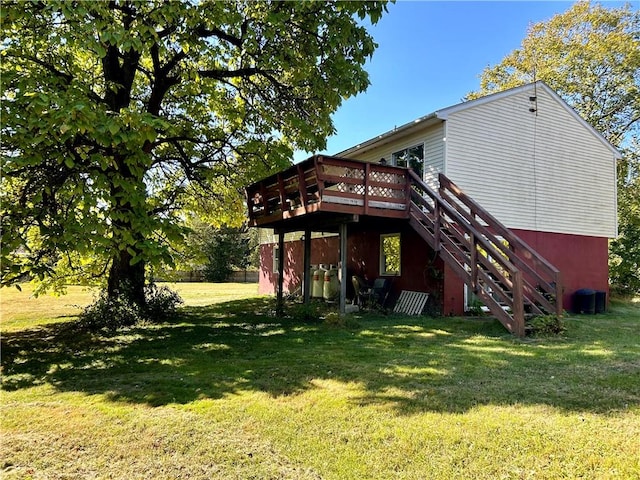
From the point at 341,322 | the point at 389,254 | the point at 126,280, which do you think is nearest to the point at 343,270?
the point at 341,322

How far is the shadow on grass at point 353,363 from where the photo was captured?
4.60 m

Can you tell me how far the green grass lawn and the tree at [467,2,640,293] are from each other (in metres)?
17.9

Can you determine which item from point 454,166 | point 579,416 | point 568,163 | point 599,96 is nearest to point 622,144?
point 599,96

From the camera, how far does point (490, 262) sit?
843 centimetres

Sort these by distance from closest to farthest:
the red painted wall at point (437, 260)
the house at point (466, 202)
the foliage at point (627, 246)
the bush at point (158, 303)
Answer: the house at point (466, 202), the bush at point (158, 303), the red painted wall at point (437, 260), the foliage at point (627, 246)

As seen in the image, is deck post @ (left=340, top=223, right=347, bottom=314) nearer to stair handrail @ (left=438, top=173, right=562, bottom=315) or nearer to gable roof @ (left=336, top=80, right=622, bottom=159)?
stair handrail @ (left=438, top=173, right=562, bottom=315)

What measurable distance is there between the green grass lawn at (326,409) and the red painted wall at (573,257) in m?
5.52

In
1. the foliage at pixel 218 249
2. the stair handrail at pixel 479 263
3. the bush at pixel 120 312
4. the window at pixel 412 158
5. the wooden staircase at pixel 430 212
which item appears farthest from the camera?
the foliage at pixel 218 249

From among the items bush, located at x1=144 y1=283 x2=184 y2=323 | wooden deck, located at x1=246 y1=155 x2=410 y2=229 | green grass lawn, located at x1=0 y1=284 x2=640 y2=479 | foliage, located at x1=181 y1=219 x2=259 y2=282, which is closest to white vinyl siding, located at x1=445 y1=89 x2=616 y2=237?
wooden deck, located at x1=246 y1=155 x2=410 y2=229

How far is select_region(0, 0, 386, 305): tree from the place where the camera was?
6004 mm

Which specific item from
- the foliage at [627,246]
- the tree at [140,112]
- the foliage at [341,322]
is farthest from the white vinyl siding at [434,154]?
the foliage at [627,246]

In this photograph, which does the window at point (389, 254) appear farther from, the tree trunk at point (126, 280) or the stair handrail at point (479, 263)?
the tree trunk at point (126, 280)

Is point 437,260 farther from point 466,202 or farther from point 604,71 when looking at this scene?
point 604,71

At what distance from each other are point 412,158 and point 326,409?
9.82 m
